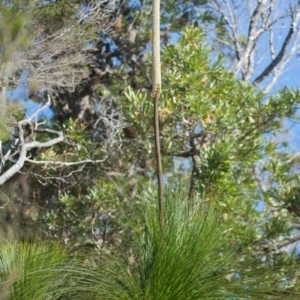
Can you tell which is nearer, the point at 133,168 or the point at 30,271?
the point at 30,271

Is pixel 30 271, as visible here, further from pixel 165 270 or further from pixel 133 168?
pixel 133 168

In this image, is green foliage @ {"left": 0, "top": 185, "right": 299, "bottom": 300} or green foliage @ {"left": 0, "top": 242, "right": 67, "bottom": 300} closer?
green foliage @ {"left": 0, "top": 185, "right": 299, "bottom": 300}

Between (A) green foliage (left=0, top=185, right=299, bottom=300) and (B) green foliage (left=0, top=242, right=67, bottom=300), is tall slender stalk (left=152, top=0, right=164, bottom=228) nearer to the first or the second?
(A) green foliage (left=0, top=185, right=299, bottom=300)

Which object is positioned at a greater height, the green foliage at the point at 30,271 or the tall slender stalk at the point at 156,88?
the tall slender stalk at the point at 156,88

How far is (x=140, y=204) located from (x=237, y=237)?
4.48 ft

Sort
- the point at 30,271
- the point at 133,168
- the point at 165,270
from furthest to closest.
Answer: the point at 133,168
the point at 30,271
the point at 165,270

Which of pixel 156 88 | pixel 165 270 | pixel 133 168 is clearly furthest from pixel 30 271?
pixel 133 168

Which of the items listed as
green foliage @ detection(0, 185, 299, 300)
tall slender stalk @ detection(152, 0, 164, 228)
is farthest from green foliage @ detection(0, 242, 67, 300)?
tall slender stalk @ detection(152, 0, 164, 228)

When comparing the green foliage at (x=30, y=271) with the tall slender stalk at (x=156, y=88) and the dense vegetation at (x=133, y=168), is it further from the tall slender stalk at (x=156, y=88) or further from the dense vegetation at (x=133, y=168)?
the tall slender stalk at (x=156, y=88)

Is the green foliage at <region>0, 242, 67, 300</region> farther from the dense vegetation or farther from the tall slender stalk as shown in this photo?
the tall slender stalk

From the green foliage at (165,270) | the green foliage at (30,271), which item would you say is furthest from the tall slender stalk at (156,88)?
the green foliage at (30,271)

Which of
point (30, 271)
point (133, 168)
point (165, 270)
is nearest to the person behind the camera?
point (165, 270)

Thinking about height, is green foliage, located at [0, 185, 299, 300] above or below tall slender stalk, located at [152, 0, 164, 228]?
below

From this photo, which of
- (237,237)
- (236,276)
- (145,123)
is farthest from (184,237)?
(145,123)
